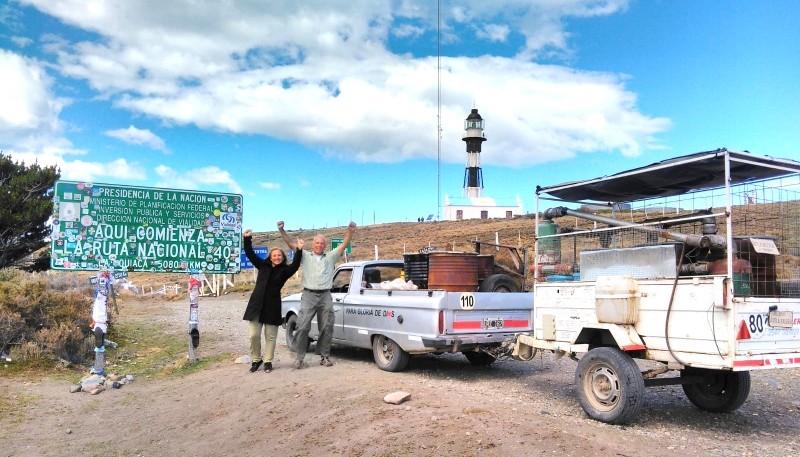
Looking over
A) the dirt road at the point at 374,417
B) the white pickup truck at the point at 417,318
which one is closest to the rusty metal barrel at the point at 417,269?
the white pickup truck at the point at 417,318

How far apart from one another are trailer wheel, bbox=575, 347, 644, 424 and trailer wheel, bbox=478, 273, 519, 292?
3.00 meters

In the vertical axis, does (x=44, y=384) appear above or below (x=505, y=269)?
below

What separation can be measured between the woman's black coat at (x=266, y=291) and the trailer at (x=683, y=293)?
3733mm

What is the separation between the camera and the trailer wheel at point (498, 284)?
377 inches

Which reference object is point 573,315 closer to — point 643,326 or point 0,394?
point 643,326

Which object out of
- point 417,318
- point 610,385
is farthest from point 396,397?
point 610,385

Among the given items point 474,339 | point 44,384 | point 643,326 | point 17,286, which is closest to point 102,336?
point 44,384

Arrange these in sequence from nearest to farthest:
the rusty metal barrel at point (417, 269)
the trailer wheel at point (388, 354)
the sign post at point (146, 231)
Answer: the trailer wheel at point (388, 354)
the rusty metal barrel at point (417, 269)
the sign post at point (146, 231)

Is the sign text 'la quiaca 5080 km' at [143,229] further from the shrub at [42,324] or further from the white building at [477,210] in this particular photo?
the white building at [477,210]

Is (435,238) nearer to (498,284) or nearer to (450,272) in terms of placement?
(498,284)

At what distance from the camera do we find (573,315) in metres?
7.09

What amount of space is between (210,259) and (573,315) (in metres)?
7.16

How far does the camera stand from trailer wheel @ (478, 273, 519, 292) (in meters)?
9.57

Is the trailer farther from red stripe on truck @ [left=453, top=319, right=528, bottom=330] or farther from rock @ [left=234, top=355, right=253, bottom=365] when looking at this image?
rock @ [left=234, top=355, right=253, bottom=365]
